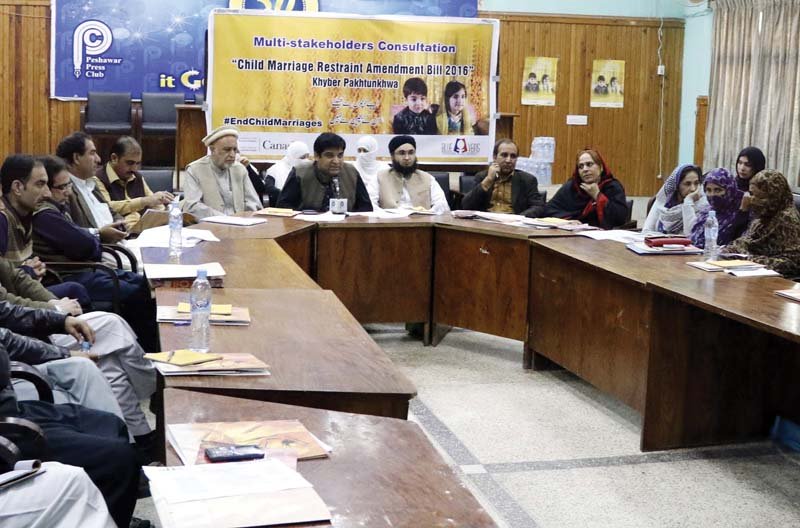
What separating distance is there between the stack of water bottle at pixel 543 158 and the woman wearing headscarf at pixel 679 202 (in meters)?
5.70

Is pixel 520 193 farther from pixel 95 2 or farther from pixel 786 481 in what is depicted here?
pixel 95 2

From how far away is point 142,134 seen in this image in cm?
1099

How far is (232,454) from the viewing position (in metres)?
1.92

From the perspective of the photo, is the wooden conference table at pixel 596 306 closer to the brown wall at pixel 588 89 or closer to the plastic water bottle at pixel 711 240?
the plastic water bottle at pixel 711 240

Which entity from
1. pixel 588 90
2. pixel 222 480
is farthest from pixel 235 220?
pixel 588 90

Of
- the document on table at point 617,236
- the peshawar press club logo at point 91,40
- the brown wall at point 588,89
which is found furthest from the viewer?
the brown wall at point 588,89

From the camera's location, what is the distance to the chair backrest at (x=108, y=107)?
36.1ft

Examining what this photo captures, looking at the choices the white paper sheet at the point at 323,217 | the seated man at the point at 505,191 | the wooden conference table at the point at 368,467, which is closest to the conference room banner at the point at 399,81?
the seated man at the point at 505,191

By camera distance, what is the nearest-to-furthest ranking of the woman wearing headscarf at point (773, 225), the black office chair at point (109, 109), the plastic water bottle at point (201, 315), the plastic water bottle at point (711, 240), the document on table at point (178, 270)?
the plastic water bottle at point (201, 315)
the document on table at point (178, 270)
the plastic water bottle at point (711, 240)
the woman wearing headscarf at point (773, 225)
the black office chair at point (109, 109)

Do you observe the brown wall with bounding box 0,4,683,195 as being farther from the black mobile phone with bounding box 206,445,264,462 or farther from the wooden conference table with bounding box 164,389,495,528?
the black mobile phone with bounding box 206,445,264,462

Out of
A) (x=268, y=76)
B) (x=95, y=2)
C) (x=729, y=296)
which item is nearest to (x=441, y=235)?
(x=729, y=296)

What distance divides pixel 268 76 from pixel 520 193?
9.49 ft

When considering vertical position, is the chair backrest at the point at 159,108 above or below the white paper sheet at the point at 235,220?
above

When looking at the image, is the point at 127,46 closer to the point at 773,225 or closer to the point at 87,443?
the point at 773,225
